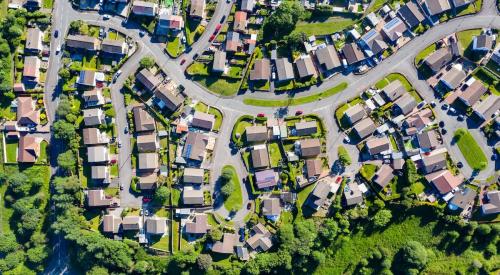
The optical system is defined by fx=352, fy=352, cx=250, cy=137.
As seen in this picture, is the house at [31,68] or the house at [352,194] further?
the house at [31,68]

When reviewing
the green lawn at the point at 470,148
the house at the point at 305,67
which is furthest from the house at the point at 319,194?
the green lawn at the point at 470,148

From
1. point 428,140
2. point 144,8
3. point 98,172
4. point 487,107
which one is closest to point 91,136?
point 98,172

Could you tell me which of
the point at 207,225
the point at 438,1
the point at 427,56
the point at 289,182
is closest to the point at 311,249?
the point at 289,182

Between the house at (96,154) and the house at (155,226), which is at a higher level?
the house at (96,154)

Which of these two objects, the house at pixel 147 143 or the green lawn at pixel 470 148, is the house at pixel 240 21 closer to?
the house at pixel 147 143

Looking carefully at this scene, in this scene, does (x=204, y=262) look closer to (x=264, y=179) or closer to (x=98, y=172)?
(x=264, y=179)

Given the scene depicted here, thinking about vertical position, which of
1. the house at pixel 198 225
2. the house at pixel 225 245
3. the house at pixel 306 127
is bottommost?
the house at pixel 225 245
